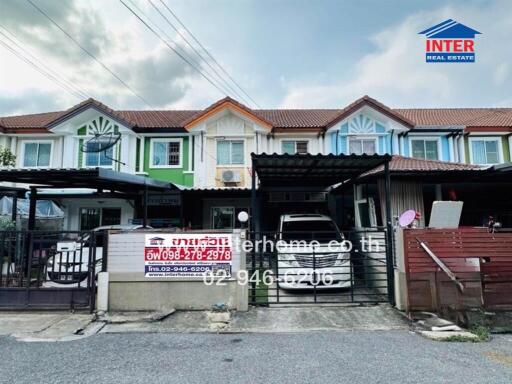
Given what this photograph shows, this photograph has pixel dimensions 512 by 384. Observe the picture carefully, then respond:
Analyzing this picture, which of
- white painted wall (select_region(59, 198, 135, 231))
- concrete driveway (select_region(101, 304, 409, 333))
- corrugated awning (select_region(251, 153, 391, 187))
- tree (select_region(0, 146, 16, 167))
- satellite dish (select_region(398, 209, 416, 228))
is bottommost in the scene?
concrete driveway (select_region(101, 304, 409, 333))

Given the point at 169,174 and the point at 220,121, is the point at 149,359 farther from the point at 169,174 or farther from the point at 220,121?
the point at 220,121

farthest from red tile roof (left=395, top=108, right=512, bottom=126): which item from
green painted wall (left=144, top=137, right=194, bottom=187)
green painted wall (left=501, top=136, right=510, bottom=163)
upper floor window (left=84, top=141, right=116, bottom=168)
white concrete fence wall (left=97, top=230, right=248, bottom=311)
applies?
upper floor window (left=84, top=141, right=116, bottom=168)

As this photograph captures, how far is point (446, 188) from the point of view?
10656 millimetres

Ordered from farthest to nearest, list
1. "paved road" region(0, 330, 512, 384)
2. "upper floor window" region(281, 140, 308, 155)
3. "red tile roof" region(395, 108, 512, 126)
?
"red tile roof" region(395, 108, 512, 126) < "upper floor window" region(281, 140, 308, 155) < "paved road" region(0, 330, 512, 384)

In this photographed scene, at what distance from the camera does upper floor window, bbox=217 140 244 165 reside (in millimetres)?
13867

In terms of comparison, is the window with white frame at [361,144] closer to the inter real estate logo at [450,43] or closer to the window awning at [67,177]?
the inter real estate logo at [450,43]

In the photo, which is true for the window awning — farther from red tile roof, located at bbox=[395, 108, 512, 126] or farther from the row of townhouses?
red tile roof, located at bbox=[395, 108, 512, 126]

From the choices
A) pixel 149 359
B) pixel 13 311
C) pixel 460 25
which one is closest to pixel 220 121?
pixel 460 25

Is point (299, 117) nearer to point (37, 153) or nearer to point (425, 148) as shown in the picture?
point (425, 148)

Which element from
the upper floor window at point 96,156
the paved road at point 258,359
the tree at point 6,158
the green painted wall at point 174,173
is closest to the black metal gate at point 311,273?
the paved road at point 258,359

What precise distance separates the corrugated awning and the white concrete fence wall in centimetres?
251

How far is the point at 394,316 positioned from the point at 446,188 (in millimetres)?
6896

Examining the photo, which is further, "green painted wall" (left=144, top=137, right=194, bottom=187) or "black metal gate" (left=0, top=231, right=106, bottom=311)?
"green painted wall" (left=144, top=137, right=194, bottom=187)

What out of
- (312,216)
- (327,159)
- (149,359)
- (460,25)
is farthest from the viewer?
(460,25)
